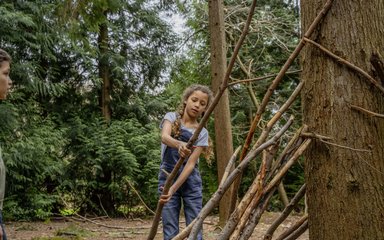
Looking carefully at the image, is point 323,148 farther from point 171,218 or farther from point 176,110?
point 176,110

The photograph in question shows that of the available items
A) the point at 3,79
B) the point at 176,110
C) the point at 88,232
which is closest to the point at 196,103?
the point at 176,110

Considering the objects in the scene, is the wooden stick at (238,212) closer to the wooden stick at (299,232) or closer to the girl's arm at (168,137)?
the wooden stick at (299,232)

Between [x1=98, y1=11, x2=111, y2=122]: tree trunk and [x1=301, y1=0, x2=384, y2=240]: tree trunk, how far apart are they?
10518 millimetres

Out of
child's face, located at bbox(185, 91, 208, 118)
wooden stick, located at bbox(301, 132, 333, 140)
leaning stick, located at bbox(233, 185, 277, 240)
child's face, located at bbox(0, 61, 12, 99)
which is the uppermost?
child's face, located at bbox(0, 61, 12, 99)

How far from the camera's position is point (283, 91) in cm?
1160

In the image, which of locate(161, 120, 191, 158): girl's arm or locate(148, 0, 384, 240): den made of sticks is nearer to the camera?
locate(148, 0, 384, 240): den made of sticks

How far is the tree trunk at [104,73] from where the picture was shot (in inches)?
464

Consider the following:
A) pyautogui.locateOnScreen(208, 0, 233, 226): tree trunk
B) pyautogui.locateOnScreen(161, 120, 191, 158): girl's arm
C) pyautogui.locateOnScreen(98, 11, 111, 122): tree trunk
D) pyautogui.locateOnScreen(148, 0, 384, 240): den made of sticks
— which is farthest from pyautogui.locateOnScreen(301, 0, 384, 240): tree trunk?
pyautogui.locateOnScreen(98, 11, 111, 122): tree trunk

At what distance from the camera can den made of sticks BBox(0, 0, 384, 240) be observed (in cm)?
148

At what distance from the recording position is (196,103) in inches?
117

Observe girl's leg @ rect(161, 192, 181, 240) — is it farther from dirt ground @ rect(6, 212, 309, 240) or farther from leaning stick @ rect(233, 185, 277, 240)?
dirt ground @ rect(6, 212, 309, 240)

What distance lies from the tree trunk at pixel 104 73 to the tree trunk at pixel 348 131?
34.5 feet

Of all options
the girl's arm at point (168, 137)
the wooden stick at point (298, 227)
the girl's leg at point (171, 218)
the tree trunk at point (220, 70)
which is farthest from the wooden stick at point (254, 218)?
the tree trunk at point (220, 70)

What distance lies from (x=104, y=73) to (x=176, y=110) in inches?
348
